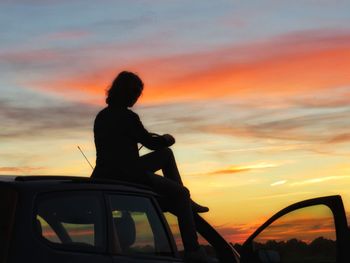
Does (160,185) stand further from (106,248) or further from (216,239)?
(106,248)

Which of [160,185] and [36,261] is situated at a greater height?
[160,185]

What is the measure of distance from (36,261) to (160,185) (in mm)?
3326

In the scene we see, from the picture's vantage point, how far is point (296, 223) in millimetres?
7777

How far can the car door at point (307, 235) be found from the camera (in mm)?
7574

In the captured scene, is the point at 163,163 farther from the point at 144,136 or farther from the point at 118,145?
the point at 118,145

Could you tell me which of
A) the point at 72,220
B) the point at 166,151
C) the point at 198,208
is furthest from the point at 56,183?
the point at 198,208

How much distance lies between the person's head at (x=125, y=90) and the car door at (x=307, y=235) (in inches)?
102

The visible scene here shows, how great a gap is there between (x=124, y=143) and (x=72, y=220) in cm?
259

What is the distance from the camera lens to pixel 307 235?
301 inches

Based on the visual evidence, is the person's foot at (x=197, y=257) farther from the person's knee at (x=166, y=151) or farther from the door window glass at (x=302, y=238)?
the door window glass at (x=302, y=238)

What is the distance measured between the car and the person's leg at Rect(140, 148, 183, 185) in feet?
3.86

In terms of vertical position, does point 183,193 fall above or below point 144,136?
below

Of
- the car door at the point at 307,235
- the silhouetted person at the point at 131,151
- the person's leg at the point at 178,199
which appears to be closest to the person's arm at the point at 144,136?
the silhouetted person at the point at 131,151

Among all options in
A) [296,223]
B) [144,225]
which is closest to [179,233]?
[144,225]
